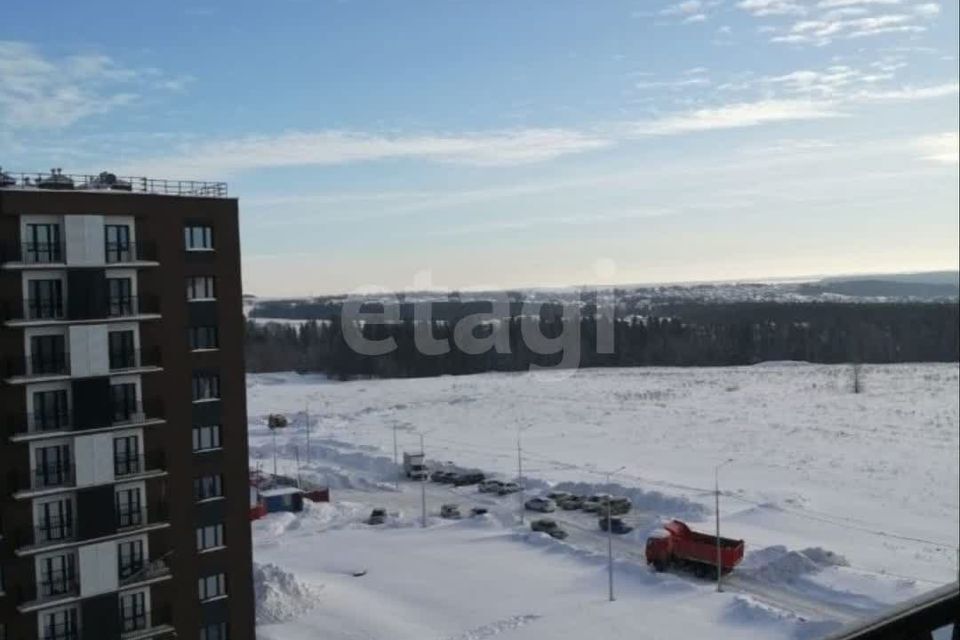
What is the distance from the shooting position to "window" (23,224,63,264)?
2395 mm

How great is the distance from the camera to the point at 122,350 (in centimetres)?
253

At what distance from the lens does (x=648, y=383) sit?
1453cm

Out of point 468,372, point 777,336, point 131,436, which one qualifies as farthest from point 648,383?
point 131,436

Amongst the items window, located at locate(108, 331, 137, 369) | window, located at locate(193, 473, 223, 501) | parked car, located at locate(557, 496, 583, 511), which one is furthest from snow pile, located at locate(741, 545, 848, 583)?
window, located at locate(108, 331, 137, 369)

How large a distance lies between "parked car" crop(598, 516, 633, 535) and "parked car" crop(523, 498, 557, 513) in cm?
60

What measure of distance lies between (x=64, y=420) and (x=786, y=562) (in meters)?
4.33

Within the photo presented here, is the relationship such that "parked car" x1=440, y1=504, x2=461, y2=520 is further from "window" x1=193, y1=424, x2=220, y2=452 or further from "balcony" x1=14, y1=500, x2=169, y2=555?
"balcony" x1=14, y1=500, x2=169, y2=555

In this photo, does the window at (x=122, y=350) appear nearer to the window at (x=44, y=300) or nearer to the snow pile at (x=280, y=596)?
the window at (x=44, y=300)

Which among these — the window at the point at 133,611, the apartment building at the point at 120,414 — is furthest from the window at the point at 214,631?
the window at the point at 133,611

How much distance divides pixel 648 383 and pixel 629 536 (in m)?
8.29

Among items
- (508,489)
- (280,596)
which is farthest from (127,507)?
(508,489)

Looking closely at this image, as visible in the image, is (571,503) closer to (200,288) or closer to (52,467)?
(200,288)

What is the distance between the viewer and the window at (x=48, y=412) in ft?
7.68

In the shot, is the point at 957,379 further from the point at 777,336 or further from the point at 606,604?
the point at 606,604
